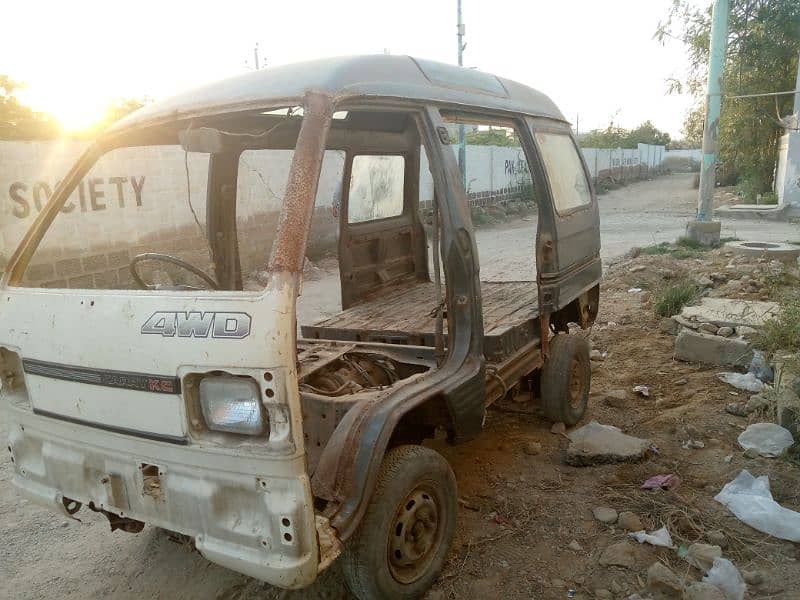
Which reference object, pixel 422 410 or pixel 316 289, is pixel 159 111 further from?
pixel 316 289

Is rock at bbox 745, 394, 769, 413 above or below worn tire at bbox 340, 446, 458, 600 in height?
below

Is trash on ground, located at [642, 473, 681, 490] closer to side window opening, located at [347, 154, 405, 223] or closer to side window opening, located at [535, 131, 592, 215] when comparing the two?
side window opening, located at [535, 131, 592, 215]

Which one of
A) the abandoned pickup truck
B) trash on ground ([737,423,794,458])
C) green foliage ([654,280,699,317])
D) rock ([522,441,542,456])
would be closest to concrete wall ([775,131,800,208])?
green foliage ([654,280,699,317])

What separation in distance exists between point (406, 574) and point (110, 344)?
1.42 m

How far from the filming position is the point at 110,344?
2154mm

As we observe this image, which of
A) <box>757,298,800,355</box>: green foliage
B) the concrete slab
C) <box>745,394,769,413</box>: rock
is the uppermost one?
<box>757,298,800,355</box>: green foliage

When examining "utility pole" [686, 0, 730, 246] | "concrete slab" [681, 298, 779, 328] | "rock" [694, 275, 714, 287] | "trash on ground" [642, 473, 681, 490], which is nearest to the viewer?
"trash on ground" [642, 473, 681, 490]

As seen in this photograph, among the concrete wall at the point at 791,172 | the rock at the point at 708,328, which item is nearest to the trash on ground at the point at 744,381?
the rock at the point at 708,328

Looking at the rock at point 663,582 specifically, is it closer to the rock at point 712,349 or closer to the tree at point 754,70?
the rock at point 712,349

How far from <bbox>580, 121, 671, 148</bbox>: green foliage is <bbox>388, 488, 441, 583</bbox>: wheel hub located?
34.5m

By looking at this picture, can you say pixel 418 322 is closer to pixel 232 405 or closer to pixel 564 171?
pixel 564 171

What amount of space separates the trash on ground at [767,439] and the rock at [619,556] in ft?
4.26

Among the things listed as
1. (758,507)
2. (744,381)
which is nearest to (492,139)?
(744,381)

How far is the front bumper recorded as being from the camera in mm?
1927
